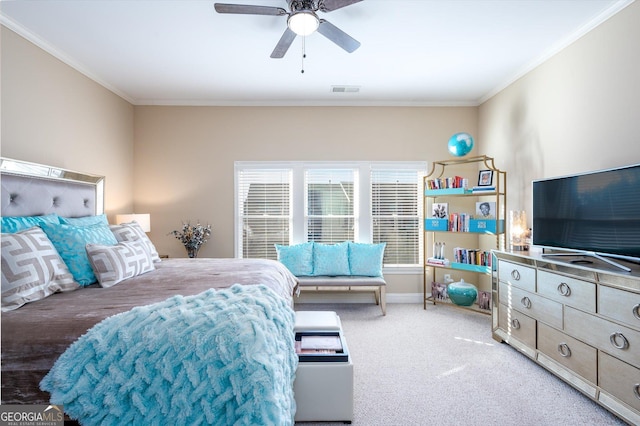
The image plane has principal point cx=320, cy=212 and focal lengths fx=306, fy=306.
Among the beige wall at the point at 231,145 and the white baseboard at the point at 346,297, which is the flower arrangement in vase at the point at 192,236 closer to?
the beige wall at the point at 231,145

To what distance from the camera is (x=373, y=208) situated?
431 centimetres

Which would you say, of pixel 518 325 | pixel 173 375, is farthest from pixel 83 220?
pixel 518 325

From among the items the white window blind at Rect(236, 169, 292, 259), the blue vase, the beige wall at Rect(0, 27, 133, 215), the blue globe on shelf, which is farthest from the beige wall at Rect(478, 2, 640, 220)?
the beige wall at Rect(0, 27, 133, 215)

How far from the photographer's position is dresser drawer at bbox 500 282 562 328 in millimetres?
2226

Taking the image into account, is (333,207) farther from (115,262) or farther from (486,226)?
(115,262)

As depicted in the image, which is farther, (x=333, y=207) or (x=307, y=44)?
(x=333, y=207)

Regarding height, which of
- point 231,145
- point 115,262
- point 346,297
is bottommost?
point 346,297

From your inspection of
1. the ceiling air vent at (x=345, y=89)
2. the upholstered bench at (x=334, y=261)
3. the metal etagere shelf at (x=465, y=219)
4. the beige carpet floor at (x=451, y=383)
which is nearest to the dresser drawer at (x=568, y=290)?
the beige carpet floor at (x=451, y=383)

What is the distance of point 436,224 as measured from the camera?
390 centimetres

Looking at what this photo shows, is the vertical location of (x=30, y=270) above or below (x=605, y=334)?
above

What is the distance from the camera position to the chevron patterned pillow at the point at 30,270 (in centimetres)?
160

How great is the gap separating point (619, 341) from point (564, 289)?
436 mm

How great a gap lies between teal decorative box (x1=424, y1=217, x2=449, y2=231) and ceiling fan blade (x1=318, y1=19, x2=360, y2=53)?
2.39 metres

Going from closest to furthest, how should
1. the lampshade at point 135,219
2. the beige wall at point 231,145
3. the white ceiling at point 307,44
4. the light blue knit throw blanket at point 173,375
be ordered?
the light blue knit throw blanket at point 173,375
the white ceiling at point 307,44
the lampshade at point 135,219
the beige wall at point 231,145
